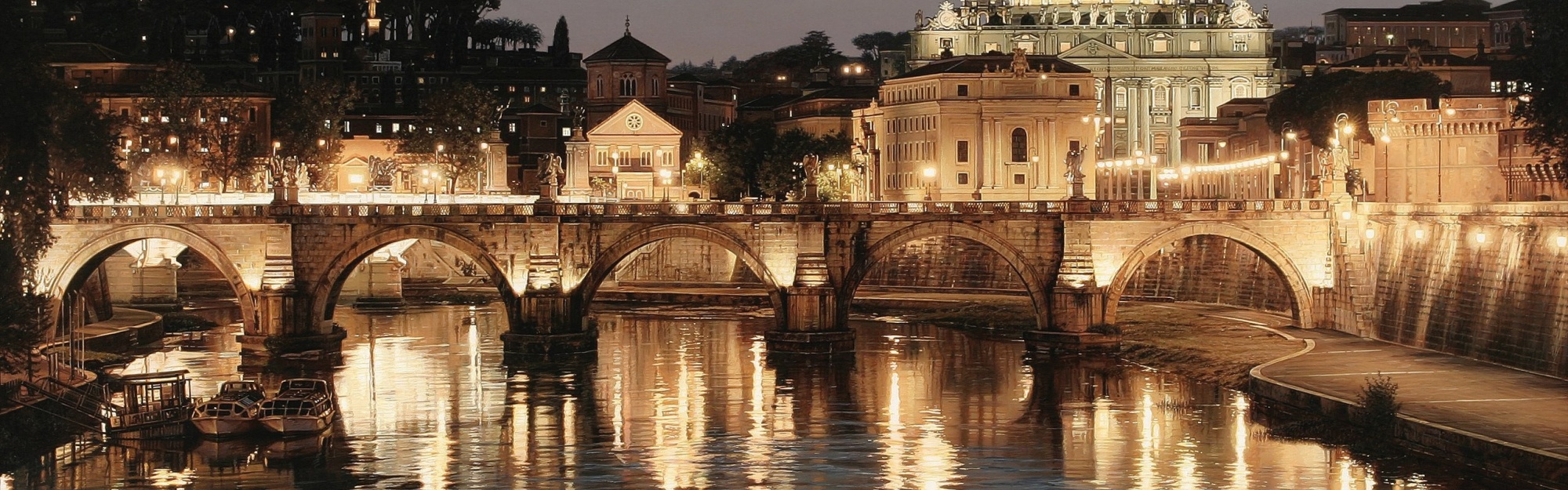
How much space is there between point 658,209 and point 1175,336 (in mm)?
21067

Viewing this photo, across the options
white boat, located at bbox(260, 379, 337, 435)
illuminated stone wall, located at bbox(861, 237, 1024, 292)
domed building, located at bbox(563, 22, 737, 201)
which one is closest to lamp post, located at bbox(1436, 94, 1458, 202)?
illuminated stone wall, located at bbox(861, 237, 1024, 292)

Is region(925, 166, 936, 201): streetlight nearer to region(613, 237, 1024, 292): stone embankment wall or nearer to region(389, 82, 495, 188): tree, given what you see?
region(613, 237, 1024, 292): stone embankment wall

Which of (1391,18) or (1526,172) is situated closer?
(1526,172)

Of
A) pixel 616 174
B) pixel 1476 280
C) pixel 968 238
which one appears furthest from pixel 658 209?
pixel 616 174

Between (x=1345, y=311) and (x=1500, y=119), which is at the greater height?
(x=1500, y=119)

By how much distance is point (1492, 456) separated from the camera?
50562 mm

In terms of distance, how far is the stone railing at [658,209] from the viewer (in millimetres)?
82188

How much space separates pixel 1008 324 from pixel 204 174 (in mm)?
58067

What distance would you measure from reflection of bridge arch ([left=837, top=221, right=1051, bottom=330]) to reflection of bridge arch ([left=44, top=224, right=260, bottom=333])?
938 inches

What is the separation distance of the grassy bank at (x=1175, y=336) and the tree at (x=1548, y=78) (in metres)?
11.8

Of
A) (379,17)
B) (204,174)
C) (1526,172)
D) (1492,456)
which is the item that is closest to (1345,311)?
(1526,172)

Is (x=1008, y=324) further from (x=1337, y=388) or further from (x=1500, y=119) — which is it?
(x=1337, y=388)

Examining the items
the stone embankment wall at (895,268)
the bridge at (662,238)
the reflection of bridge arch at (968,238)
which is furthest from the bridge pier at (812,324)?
the stone embankment wall at (895,268)

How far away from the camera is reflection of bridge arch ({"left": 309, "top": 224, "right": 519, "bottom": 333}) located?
84.0 metres
